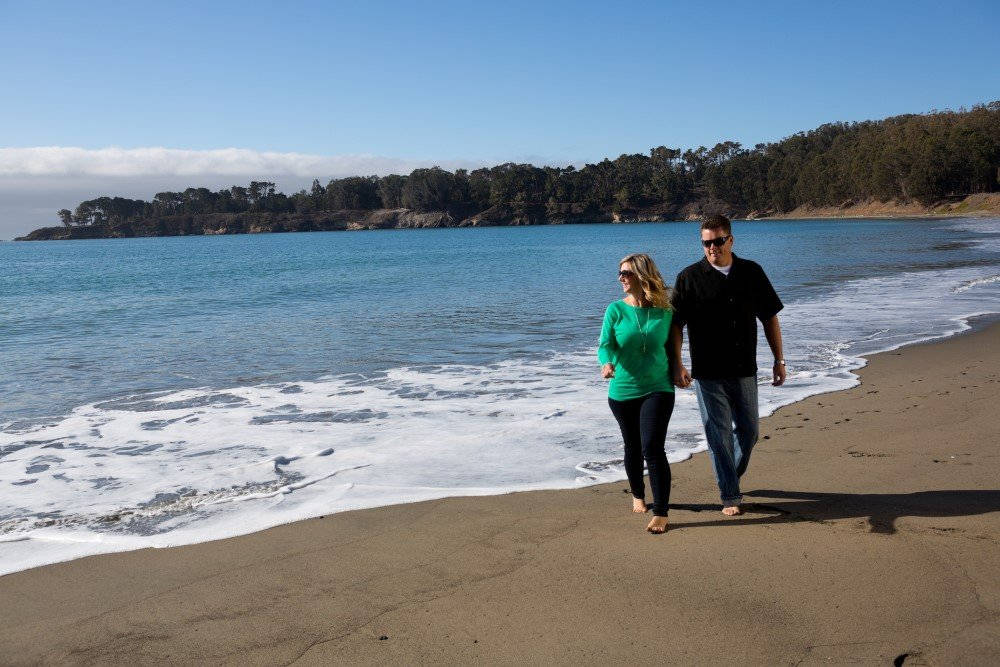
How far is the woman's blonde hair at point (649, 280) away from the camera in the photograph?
174 inches

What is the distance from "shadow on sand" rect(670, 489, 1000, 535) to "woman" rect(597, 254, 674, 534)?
0.42 metres

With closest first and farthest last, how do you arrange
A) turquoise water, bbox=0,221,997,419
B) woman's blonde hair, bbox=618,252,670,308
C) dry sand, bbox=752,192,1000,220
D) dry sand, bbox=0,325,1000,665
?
dry sand, bbox=0,325,1000,665 → woman's blonde hair, bbox=618,252,670,308 → turquoise water, bbox=0,221,997,419 → dry sand, bbox=752,192,1000,220

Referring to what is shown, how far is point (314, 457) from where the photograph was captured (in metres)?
6.86

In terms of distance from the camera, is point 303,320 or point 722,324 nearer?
point 722,324

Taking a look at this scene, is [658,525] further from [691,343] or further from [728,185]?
[728,185]

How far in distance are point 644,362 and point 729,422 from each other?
2.21 ft

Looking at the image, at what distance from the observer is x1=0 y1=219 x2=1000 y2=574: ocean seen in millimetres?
5762

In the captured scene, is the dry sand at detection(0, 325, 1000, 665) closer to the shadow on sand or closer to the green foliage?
the shadow on sand

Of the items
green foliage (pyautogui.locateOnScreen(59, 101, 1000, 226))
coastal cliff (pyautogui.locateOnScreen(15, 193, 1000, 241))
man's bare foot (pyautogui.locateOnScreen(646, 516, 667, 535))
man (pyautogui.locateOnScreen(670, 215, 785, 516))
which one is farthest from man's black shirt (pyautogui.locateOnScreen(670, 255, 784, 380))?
coastal cliff (pyautogui.locateOnScreen(15, 193, 1000, 241))

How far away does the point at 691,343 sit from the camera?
4.56 meters

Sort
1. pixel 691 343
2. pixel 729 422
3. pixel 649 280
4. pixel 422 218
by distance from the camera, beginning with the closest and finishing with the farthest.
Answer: pixel 649 280
pixel 691 343
pixel 729 422
pixel 422 218

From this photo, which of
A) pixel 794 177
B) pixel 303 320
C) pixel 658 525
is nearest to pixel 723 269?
pixel 658 525

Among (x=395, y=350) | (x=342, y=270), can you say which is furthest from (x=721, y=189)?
(x=395, y=350)

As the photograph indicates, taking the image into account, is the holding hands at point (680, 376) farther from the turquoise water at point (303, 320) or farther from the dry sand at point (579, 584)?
the turquoise water at point (303, 320)
